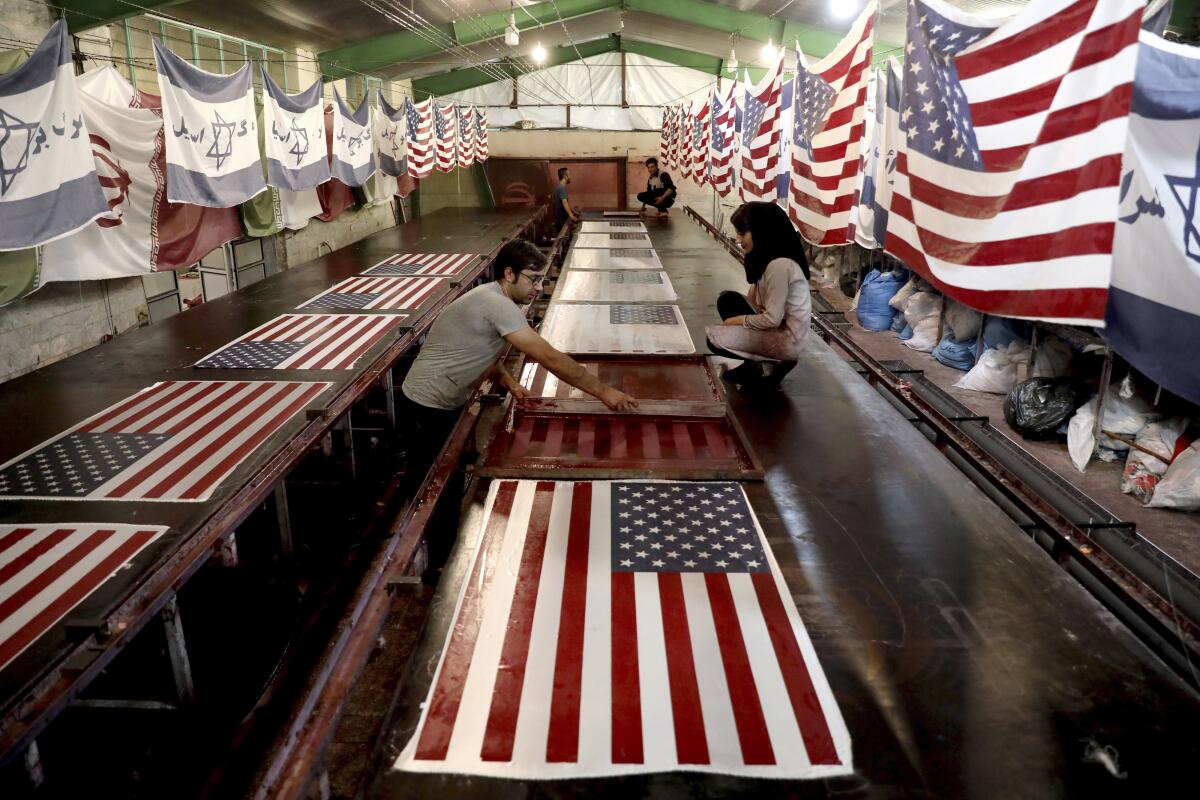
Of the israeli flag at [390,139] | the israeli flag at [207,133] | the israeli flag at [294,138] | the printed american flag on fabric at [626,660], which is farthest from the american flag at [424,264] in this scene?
the printed american flag on fabric at [626,660]

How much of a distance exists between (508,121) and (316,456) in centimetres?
1952

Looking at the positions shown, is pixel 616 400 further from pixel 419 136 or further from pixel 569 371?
pixel 419 136

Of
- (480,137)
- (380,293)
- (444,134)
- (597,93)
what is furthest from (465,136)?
(380,293)

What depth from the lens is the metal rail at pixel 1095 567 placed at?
2.27 metres

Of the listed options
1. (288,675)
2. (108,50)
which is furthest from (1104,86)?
(108,50)

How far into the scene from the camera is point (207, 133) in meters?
7.25

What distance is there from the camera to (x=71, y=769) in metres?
3.14

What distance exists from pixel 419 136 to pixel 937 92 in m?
12.6

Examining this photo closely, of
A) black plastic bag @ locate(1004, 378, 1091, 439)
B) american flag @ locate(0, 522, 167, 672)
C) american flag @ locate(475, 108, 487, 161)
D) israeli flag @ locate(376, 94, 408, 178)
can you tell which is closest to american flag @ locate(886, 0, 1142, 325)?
black plastic bag @ locate(1004, 378, 1091, 439)

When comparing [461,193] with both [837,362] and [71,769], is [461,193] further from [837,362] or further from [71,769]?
[71,769]

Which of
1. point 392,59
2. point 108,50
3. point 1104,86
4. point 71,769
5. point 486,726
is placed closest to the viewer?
point 486,726

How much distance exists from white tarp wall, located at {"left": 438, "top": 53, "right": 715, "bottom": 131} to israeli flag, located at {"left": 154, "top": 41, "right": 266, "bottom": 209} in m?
16.5

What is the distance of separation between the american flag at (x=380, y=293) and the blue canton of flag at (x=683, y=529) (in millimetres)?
5255

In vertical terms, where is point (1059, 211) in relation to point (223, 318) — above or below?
above
